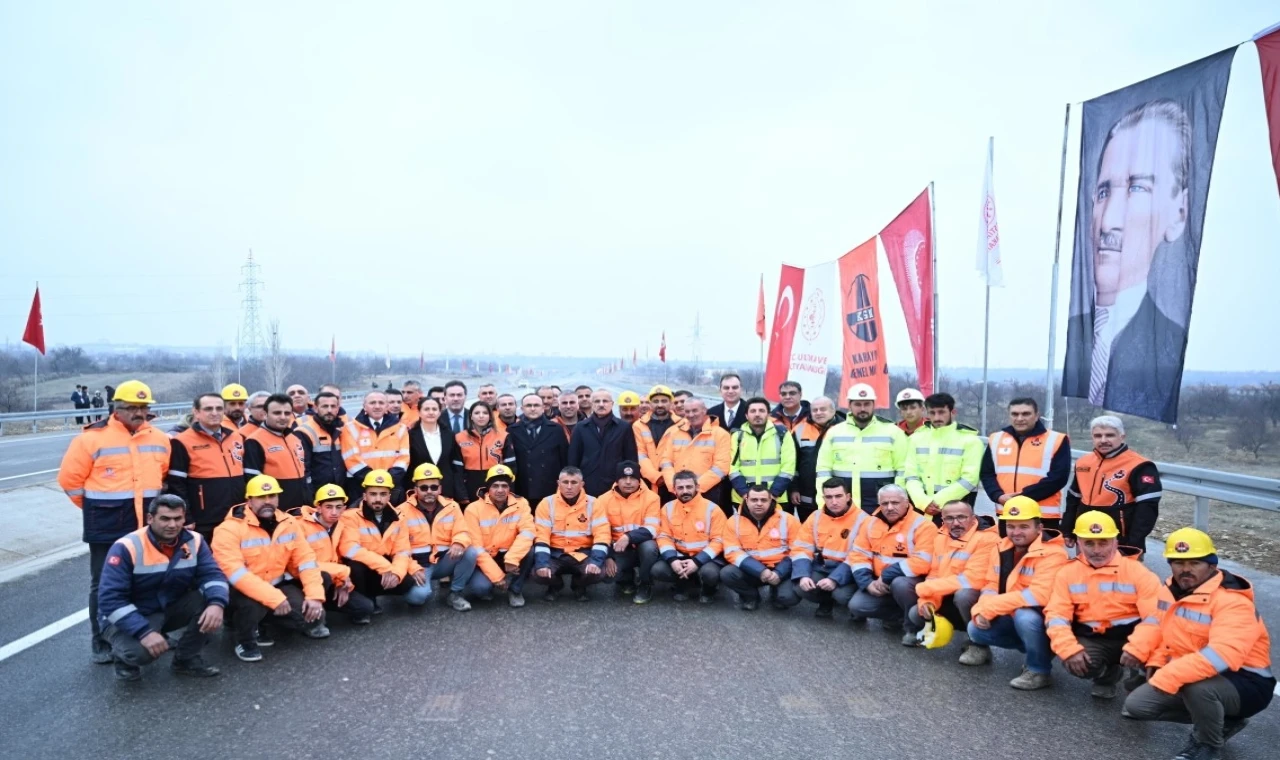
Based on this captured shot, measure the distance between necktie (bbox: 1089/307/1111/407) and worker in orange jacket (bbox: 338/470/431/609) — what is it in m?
6.24

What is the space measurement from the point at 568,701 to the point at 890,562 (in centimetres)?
297

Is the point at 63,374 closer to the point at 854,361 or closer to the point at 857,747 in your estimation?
the point at 854,361

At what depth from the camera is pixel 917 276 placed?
9453 millimetres

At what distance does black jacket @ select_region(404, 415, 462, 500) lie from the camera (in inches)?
312

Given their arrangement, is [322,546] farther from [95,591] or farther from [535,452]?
[535,452]

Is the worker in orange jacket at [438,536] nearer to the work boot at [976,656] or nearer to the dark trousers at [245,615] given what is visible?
the dark trousers at [245,615]

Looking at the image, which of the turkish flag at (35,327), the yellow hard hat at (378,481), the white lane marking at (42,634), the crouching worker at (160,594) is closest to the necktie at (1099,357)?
the yellow hard hat at (378,481)

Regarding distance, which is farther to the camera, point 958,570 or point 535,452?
point 535,452

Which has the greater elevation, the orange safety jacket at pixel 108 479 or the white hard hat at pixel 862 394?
the white hard hat at pixel 862 394

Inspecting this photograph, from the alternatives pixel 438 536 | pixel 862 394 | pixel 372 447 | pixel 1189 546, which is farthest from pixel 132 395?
pixel 1189 546

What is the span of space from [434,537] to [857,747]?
4.19 meters

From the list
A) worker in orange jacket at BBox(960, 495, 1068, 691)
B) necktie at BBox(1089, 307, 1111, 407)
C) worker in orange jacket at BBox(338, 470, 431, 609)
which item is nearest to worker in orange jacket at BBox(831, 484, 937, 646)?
worker in orange jacket at BBox(960, 495, 1068, 691)

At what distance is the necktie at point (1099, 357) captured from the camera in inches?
268

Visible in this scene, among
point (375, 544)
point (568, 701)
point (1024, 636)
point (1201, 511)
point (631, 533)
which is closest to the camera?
point (568, 701)
